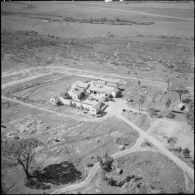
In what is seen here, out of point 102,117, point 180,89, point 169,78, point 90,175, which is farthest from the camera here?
point 169,78

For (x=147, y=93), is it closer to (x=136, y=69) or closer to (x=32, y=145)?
(x=136, y=69)

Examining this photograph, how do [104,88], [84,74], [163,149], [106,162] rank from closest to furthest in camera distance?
[106,162]
[163,149]
[104,88]
[84,74]

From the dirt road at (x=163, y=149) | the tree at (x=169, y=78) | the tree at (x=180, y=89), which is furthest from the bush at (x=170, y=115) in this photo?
the tree at (x=169, y=78)

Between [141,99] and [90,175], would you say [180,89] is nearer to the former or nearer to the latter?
[141,99]

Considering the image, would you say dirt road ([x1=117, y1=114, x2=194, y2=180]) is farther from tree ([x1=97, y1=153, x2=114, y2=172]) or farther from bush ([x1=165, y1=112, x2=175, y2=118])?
tree ([x1=97, y1=153, x2=114, y2=172])

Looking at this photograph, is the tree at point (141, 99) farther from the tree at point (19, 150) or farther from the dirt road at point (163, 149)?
the tree at point (19, 150)

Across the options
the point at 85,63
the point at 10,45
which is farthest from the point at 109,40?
the point at 10,45

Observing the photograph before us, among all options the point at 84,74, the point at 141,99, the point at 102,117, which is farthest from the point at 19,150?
the point at 84,74
